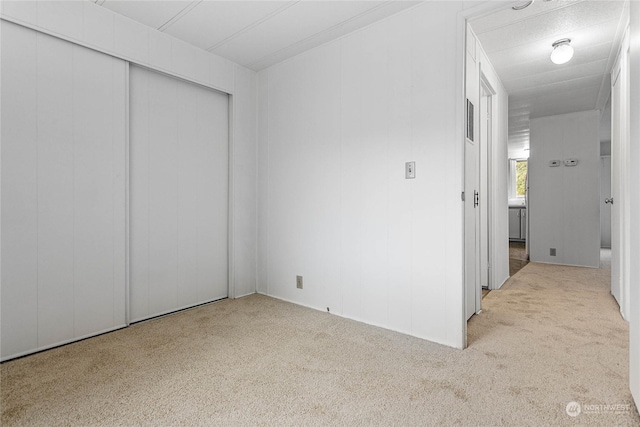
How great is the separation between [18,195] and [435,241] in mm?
2620

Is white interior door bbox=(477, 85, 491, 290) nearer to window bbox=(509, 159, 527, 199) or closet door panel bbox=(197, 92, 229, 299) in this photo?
closet door panel bbox=(197, 92, 229, 299)

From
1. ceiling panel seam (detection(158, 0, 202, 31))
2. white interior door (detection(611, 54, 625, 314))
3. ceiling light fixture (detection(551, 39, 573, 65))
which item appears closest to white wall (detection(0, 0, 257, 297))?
ceiling panel seam (detection(158, 0, 202, 31))

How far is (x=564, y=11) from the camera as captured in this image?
2371mm

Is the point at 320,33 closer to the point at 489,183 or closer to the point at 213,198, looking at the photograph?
the point at 213,198

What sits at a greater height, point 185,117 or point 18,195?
point 185,117

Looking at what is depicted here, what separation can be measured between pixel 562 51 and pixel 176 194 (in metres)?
3.43

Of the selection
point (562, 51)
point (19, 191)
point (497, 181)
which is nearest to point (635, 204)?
point (562, 51)

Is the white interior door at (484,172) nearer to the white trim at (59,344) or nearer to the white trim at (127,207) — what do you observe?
the white trim at (127,207)

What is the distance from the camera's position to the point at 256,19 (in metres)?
2.48

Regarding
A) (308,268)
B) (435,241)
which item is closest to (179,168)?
(308,268)

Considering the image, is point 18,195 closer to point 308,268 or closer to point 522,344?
point 308,268

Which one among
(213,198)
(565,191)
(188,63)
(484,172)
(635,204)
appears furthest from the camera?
(565,191)

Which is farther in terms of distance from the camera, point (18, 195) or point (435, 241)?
point (435, 241)

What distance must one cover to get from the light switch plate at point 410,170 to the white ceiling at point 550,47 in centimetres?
108
